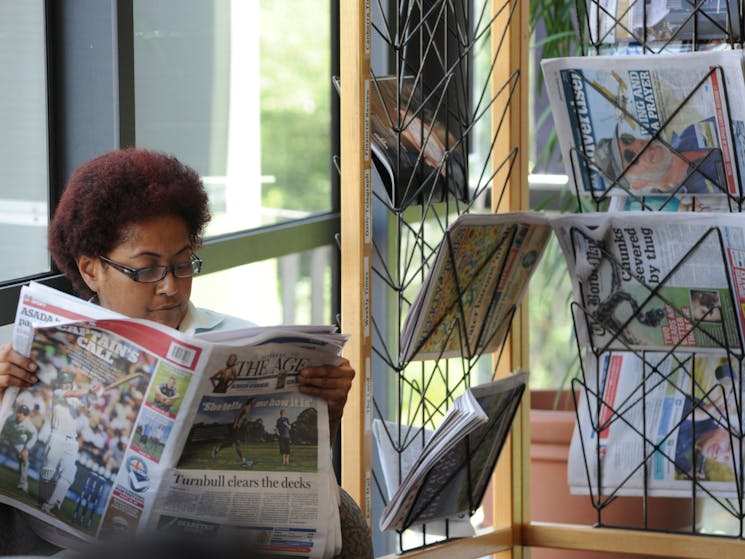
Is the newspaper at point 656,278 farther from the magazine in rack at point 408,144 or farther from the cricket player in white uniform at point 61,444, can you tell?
the cricket player in white uniform at point 61,444

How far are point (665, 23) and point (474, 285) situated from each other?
0.63 metres

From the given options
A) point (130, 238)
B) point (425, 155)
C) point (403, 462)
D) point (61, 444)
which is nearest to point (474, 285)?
point (425, 155)

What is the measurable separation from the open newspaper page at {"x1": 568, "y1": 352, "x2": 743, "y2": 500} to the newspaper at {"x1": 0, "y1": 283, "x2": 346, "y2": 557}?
102 cm

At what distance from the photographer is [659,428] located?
2266 mm

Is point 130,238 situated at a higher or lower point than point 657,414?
higher

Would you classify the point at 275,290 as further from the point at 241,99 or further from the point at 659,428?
the point at 659,428

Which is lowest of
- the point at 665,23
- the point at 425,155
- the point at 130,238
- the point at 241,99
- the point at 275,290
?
the point at 275,290

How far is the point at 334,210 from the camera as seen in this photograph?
2795 mm

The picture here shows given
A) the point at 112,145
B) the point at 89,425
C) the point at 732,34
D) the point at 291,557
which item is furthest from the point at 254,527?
the point at 732,34

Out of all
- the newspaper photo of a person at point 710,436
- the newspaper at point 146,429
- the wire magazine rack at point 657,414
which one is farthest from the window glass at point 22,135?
the newspaper photo of a person at point 710,436

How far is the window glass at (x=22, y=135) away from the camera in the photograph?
1.83 meters

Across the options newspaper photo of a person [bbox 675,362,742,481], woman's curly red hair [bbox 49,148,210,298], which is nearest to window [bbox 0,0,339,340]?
woman's curly red hair [bbox 49,148,210,298]

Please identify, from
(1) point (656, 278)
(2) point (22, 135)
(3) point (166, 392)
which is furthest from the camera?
(1) point (656, 278)

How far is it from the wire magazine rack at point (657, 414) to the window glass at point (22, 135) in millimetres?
1033
